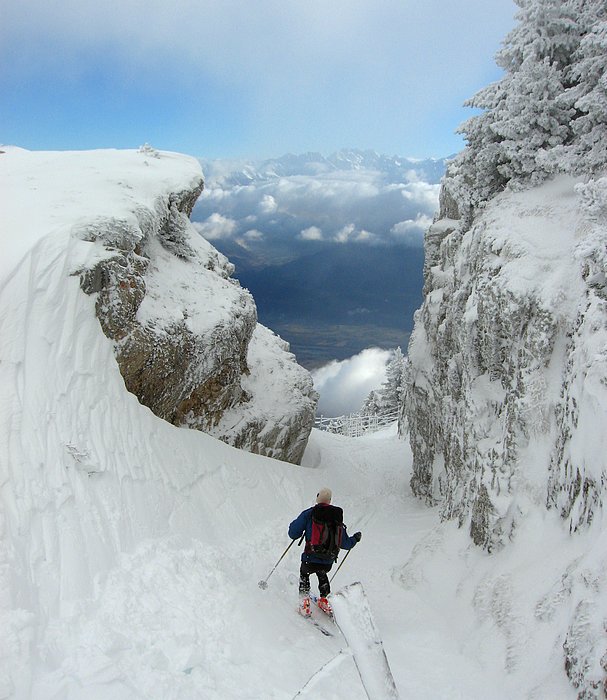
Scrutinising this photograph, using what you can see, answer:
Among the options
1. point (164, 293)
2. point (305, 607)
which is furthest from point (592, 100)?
point (305, 607)

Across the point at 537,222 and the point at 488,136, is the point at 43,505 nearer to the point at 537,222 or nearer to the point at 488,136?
the point at 537,222

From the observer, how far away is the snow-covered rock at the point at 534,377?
7.11 meters

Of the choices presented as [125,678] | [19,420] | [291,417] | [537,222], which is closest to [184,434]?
[19,420]

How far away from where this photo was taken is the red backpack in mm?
8070

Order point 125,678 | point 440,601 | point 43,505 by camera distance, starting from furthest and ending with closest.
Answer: point 440,601 → point 43,505 → point 125,678

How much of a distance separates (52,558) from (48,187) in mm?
11287

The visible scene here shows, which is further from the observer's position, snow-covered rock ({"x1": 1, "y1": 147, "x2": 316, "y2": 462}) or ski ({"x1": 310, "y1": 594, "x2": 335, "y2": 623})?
snow-covered rock ({"x1": 1, "y1": 147, "x2": 316, "y2": 462})

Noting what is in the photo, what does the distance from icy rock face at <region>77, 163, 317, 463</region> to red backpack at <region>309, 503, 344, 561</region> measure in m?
6.17

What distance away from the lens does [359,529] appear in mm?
14906

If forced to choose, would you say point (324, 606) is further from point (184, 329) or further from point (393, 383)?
point (393, 383)

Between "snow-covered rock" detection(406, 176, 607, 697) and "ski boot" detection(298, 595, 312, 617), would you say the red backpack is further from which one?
"snow-covered rock" detection(406, 176, 607, 697)

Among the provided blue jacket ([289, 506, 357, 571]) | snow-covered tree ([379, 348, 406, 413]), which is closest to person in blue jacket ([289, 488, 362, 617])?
blue jacket ([289, 506, 357, 571])

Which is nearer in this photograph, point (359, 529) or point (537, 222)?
point (537, 222)

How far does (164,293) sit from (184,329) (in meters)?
1.33
